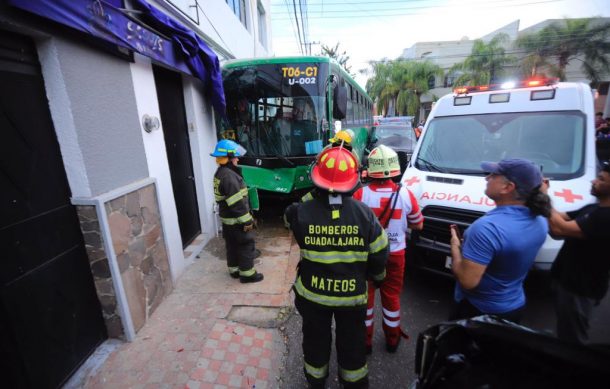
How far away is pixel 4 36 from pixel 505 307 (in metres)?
3.78

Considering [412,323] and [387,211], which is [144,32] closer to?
[387,211]

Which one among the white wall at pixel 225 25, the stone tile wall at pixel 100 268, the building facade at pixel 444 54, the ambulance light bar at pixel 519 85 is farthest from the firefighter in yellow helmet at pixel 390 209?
the building facade at pixel 444 54

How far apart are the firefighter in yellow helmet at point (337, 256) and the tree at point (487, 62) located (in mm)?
31698

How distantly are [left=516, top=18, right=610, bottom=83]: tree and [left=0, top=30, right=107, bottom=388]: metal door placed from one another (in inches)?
1263

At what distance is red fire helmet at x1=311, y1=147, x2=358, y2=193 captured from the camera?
5.91ft

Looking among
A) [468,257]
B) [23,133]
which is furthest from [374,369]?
[23,133]

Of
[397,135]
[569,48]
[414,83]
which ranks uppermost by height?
[569,48]

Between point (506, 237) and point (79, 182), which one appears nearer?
point (506, 237)

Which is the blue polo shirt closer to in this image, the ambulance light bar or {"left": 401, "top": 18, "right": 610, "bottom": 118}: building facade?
the ambulance light bar

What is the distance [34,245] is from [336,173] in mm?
2220

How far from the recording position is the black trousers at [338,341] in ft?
6.54

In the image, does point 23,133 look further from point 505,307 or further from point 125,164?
point 505,307

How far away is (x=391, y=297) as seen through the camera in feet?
8.64

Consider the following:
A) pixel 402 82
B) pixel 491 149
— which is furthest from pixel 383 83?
pixel 491 149
